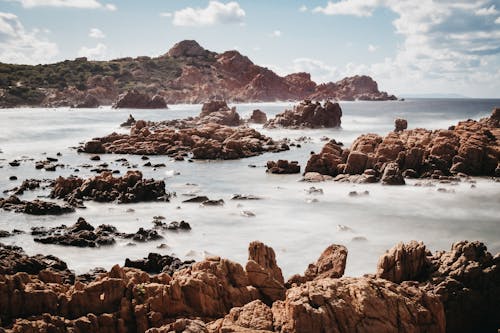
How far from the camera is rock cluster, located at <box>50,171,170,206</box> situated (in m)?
36.0

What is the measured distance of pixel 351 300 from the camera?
40.7 ft

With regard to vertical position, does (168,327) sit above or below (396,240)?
above

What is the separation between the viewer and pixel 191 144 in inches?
A: 2707

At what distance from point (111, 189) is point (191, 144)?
31851mm

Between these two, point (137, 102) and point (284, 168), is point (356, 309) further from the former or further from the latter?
point (137, 102)

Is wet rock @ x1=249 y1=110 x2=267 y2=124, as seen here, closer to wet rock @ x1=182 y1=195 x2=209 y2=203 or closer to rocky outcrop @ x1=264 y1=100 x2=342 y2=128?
rocky outcrop @ x1=264 y1=100 x2=342 y2=128

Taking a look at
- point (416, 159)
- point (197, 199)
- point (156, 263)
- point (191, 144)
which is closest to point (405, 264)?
point (156, 263)

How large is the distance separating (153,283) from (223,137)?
5992cm

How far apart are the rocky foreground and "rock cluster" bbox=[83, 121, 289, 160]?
44.6 meters

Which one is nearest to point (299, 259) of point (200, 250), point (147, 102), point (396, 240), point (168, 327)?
point (200, 250)

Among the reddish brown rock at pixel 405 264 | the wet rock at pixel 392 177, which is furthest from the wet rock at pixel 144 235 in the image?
the wet rock at pixel 392 177

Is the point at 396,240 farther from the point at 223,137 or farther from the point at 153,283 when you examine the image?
the point at 223,137

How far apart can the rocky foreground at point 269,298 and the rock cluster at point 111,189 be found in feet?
60.0

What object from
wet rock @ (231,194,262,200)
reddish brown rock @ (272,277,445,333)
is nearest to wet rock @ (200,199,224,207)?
wet rock @ (231,194,262,200)
